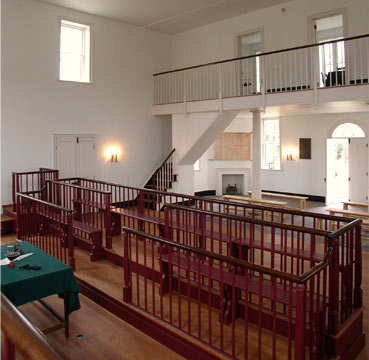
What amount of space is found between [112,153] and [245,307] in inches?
333

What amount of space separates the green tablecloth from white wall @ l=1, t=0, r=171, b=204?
5.61m

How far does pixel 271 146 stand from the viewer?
14781 millimetres

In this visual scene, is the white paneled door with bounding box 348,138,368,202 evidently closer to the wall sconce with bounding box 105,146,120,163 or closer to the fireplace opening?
the fireplace opening

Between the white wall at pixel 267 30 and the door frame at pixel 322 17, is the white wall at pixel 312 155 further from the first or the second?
the white wall at pixel 267 30

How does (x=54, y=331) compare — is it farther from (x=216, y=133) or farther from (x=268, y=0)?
(x=268, y=0)

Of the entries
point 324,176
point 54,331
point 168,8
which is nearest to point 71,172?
point 168,8

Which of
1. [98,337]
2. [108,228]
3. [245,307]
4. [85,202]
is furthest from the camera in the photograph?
[85,202]

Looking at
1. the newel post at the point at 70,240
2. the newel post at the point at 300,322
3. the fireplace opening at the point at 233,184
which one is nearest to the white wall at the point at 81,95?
the fireplace opening at the point at 233,184

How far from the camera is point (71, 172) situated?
10078 millimetres

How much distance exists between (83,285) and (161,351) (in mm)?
1813

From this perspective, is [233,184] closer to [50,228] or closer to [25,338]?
[50,228]

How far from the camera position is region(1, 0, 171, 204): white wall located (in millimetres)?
8875

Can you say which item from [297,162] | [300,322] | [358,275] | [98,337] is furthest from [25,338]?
[297,162]

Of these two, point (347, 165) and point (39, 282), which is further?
point (347, 165)
